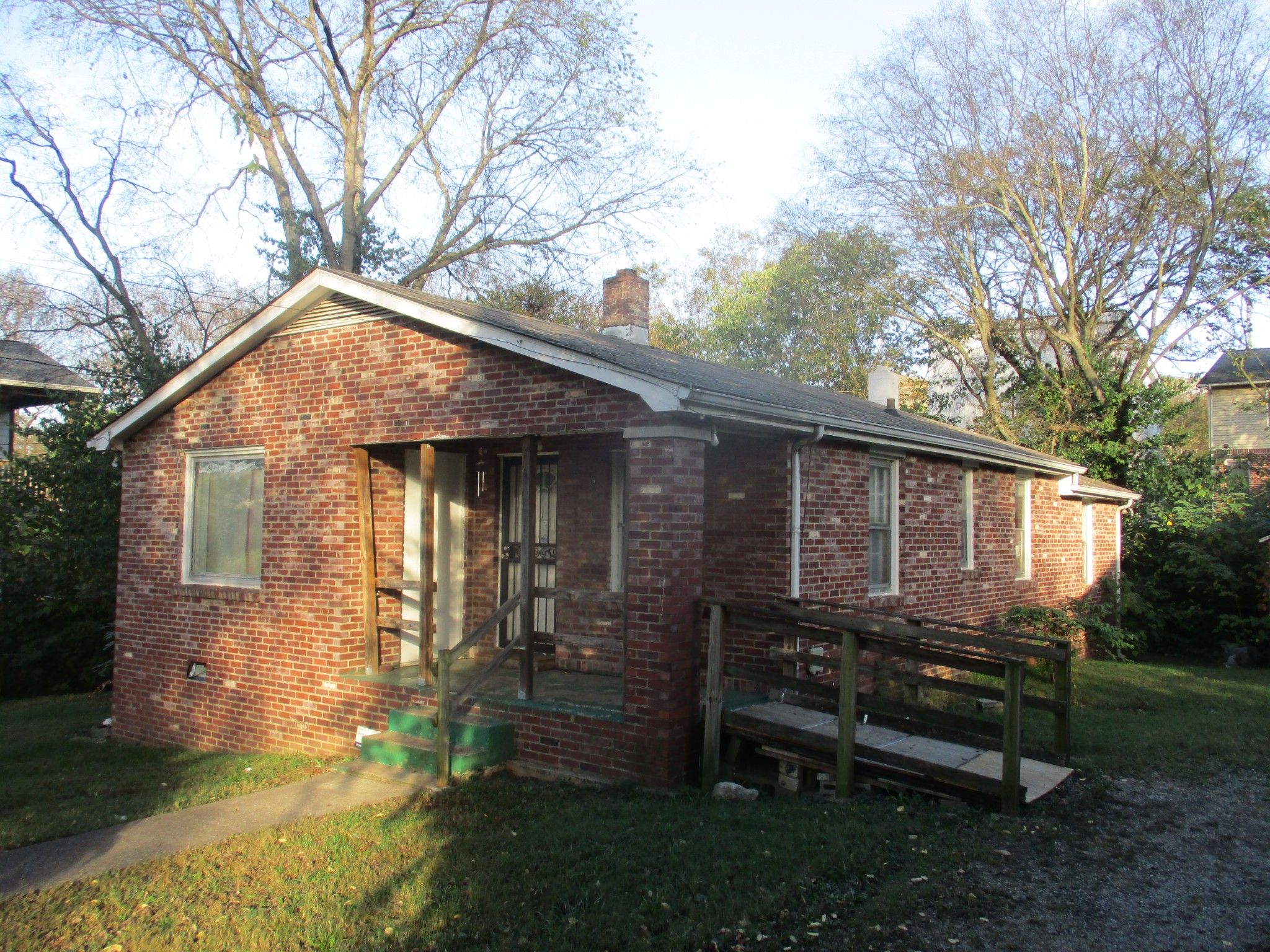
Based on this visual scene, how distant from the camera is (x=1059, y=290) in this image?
2308 cm

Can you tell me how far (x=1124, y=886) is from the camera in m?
5.14

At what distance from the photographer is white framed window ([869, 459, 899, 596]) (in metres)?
10.5

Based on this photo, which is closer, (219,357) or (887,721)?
(887,721)

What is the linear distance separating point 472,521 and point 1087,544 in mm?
10842

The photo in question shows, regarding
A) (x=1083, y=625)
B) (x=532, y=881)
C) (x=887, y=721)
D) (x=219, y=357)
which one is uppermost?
(x=219, y=357)

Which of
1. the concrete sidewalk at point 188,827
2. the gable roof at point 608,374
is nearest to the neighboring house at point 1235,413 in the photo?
the gable roof at point 608,374

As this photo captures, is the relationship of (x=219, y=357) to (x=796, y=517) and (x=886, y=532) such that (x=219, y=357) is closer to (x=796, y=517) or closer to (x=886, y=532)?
(x=796, y=517)

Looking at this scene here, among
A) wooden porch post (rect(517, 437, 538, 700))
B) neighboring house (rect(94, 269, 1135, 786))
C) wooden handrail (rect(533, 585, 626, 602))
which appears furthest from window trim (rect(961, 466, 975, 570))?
wooden porch post (rect(517, 437, 538, 700))

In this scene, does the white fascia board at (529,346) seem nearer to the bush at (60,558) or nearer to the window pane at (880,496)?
the window pane at (880,496)

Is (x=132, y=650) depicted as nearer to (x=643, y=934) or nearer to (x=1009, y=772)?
(x=643, y=934)

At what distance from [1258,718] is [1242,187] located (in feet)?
50.1

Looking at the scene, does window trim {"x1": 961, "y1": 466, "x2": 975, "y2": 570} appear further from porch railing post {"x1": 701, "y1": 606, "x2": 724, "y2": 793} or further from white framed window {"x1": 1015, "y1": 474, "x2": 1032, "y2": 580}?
porch railing post {"x1": 701, "y1": 606, "x2": 724, "y2": 793}

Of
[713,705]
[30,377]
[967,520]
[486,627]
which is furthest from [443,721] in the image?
[30,377]

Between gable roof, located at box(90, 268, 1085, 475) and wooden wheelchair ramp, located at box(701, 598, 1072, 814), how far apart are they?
1.56 meters
